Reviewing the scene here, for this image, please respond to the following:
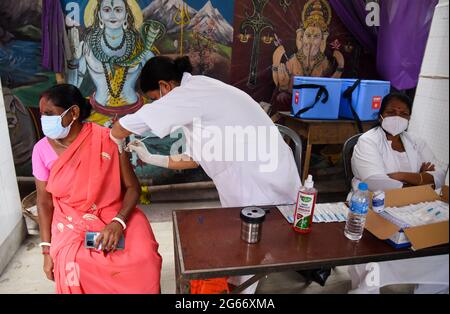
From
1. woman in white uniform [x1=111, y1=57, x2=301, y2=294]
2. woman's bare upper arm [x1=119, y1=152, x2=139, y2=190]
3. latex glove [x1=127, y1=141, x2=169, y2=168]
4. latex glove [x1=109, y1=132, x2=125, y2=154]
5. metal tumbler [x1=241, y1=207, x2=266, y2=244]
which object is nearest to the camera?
metal tumbler [x1=241, y1=207, x2=266, y2=244]

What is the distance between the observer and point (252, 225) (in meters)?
1.11

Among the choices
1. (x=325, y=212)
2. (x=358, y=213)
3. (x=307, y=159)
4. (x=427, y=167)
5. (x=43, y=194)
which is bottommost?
(x=307, y=159)

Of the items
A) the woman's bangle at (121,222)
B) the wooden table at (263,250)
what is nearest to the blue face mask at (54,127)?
the woman's bangle at (121,222)

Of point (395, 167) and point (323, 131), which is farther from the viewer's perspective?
point (323, 131)

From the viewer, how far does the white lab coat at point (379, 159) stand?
4.83 ft

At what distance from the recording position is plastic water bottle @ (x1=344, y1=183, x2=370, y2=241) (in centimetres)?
115

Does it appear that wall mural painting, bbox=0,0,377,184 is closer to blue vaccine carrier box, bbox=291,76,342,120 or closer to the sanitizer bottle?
blue vaccine carrier box, bbox=291,76,342,120

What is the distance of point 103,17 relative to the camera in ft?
9.53

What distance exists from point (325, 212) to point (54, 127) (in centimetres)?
138

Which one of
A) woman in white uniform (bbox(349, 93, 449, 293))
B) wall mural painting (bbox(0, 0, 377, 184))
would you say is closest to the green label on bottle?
woman in white uniform (bbox(349, 93, 449, 293))

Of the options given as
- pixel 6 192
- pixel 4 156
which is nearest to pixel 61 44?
pixel 4 156

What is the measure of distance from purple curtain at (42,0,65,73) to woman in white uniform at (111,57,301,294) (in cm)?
167

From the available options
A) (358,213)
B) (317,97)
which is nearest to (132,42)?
(317,97)

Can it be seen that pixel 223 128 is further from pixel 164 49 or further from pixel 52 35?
pixel 52 35
